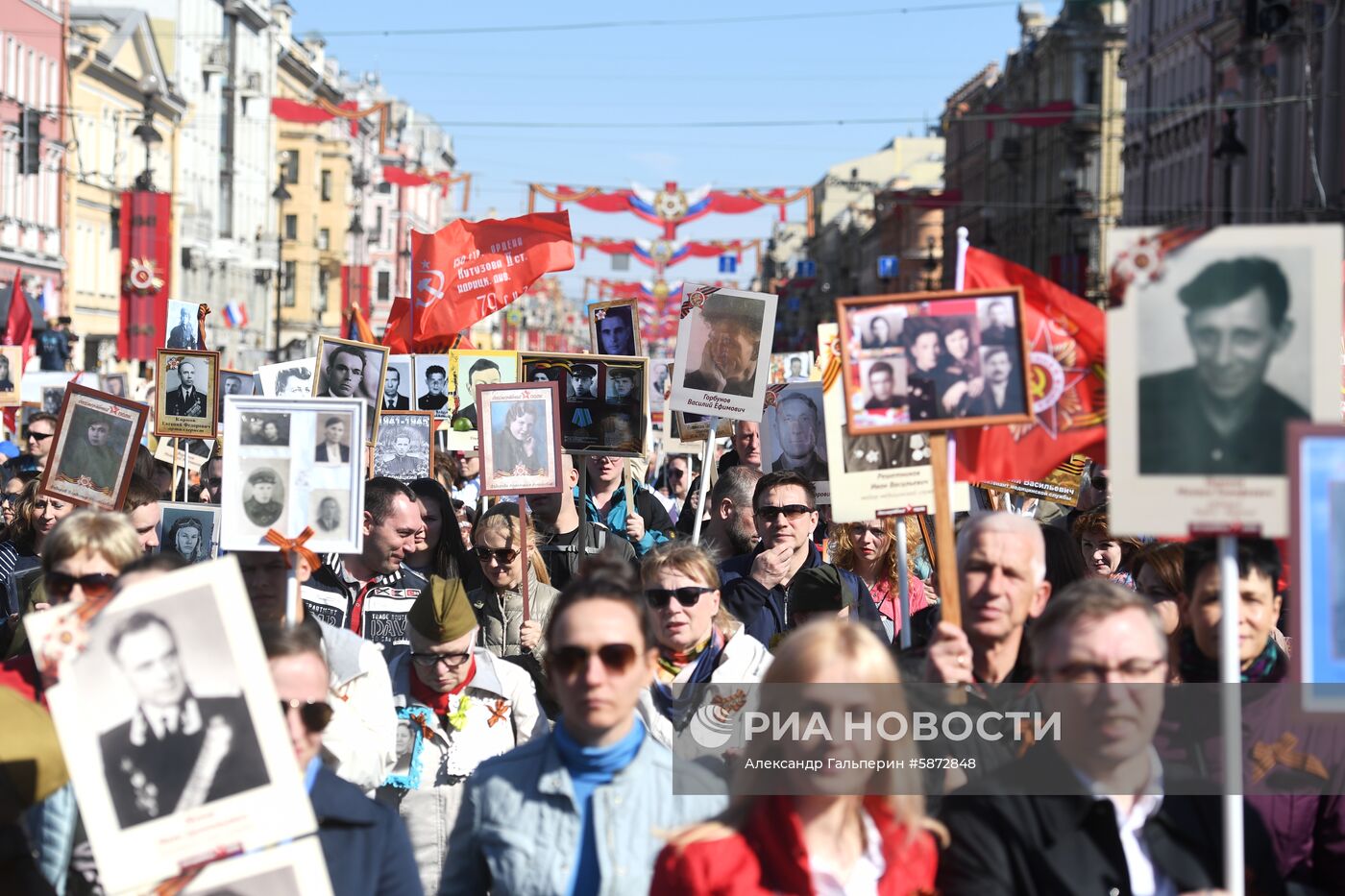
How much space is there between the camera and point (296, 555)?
5777 millimetres

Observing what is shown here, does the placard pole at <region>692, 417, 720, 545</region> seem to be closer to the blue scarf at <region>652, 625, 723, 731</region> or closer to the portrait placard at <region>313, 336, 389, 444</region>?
the portrait placard at <region>313, 336, 389, 444</region>

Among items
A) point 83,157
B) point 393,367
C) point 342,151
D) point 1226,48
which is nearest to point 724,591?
point 393,367

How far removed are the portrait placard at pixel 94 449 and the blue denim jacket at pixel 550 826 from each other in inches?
168

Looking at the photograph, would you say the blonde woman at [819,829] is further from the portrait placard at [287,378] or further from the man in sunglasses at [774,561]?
the portrait placard at [287,378]

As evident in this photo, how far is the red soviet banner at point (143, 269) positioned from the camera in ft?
144

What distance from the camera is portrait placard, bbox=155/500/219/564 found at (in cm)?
882

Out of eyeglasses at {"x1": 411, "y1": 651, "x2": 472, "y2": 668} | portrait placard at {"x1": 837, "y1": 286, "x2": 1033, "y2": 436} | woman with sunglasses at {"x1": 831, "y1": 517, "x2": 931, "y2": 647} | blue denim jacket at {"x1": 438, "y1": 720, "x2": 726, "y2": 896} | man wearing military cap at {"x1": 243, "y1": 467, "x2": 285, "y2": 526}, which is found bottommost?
blue denim jacket at {"x1": 438, "y1": 720, "x2": 726, "y2": 896}

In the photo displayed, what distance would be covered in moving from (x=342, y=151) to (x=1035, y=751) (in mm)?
90608

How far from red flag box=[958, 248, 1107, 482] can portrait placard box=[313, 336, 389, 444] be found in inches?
229

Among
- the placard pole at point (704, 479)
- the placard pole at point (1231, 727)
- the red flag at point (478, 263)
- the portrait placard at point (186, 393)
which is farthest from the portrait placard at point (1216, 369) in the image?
the red flag at point (478, 263)

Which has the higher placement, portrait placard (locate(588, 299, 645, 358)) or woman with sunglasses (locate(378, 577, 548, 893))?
portrait placard (locate(588, 299, 645, 358))

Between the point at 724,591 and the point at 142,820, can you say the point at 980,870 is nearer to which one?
the point at 142,820

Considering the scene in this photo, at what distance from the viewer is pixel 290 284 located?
88.1 metres

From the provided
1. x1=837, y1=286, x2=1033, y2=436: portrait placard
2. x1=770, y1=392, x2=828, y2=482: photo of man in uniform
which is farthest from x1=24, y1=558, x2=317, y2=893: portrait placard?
x1=770, y1=392, x2=828, y2=482: photo of man in uniform
